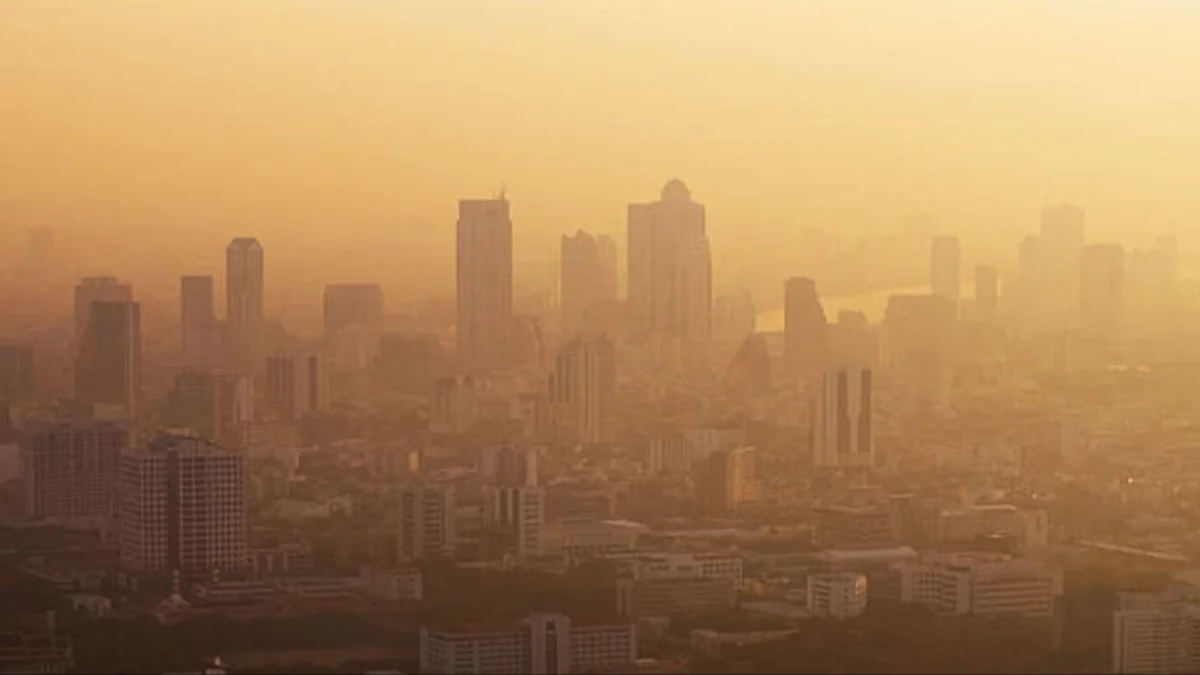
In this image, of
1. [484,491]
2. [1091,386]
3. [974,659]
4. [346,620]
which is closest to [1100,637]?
[974,659]

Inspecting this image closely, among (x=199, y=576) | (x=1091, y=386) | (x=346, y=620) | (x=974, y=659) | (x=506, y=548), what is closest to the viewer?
(x=974, y=659)

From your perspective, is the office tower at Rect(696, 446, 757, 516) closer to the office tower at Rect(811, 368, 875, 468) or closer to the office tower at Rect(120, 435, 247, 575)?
the office tower at Rect(811, 368, 875, 468)

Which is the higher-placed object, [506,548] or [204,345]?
[204,345]

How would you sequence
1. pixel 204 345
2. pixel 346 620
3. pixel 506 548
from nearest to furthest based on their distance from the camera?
pixel 346 620
pixel 506 548
pixel 204 345

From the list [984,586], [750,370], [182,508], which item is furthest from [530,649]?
[750,370]

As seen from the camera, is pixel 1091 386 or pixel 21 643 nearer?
pixel 21 643

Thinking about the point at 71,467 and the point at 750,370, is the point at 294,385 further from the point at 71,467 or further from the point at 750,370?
the point at 750,370

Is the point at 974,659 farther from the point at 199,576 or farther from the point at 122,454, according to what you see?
the point at 122,454

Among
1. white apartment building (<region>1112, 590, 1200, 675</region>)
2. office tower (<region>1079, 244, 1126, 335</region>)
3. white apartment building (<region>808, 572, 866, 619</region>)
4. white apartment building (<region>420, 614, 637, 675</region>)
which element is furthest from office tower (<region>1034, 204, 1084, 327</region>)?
white apartment building (<region>420, 614, 637, 675</region>)
